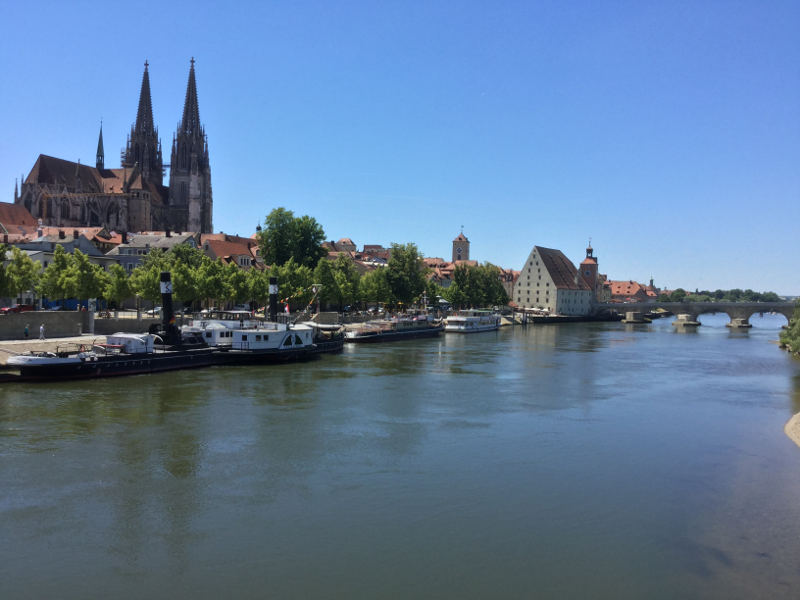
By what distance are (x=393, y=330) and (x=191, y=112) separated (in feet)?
341

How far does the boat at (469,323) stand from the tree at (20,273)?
6073 cm

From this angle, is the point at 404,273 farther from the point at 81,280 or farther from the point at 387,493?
the point at 387,493

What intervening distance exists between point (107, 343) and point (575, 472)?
34.4m

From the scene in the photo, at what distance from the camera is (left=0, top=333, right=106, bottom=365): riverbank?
144 ft

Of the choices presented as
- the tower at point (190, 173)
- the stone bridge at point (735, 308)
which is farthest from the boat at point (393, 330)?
the tower at point (190, 173)

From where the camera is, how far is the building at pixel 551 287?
164 m

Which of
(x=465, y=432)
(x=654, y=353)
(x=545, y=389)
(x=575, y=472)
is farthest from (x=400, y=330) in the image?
(x=575, y=472)

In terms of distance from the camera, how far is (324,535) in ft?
63.4

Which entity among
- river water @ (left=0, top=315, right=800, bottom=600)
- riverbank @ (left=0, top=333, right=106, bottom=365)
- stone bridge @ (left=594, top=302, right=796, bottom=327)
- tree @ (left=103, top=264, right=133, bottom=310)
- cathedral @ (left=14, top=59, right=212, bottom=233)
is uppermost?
cathedral @ (left=14, top=59, right=212, bottom=233)

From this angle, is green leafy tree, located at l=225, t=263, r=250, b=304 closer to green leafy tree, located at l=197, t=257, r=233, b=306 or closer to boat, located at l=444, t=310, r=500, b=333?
green leafy tree, located at l=197, t=257, r=233, b=306

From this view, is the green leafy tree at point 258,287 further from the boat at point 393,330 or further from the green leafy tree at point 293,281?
the boat at point 393,330

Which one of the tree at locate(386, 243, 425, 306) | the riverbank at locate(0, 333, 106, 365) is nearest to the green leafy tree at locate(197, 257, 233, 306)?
the riverbank at locate(0, 333, 106, 365)

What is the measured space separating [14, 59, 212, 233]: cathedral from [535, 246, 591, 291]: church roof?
8326 cm

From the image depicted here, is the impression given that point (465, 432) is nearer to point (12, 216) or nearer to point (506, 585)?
point (506, 585)
